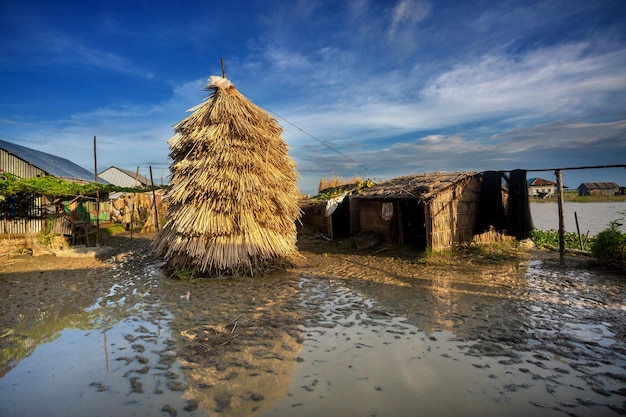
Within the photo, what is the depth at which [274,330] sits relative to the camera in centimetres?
476

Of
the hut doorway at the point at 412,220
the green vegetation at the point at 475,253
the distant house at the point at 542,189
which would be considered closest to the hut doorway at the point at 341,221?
the hut doorway at the point at 412,220

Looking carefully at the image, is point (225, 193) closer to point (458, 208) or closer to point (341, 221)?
point (458, 208)

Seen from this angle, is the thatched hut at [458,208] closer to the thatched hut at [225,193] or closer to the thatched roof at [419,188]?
the thatched roof at [419,188]

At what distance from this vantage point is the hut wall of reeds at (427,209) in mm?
10070

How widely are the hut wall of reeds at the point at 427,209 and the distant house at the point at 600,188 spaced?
132 feet

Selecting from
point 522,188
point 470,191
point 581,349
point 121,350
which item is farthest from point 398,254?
point 121,350

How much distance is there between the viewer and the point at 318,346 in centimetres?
425

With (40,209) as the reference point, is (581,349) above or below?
below

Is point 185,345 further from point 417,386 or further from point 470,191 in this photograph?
point 470,191

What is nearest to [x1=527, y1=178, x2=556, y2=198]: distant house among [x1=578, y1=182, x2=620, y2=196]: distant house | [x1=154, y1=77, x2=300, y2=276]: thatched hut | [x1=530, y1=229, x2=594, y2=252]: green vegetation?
[x1=578, y1=182, x2=620, y2=196]: distant house

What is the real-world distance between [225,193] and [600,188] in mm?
49345

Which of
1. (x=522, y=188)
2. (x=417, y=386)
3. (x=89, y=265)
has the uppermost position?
(x=522, y=188)

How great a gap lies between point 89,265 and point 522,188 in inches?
498

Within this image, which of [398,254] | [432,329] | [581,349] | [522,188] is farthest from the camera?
[398,254]
